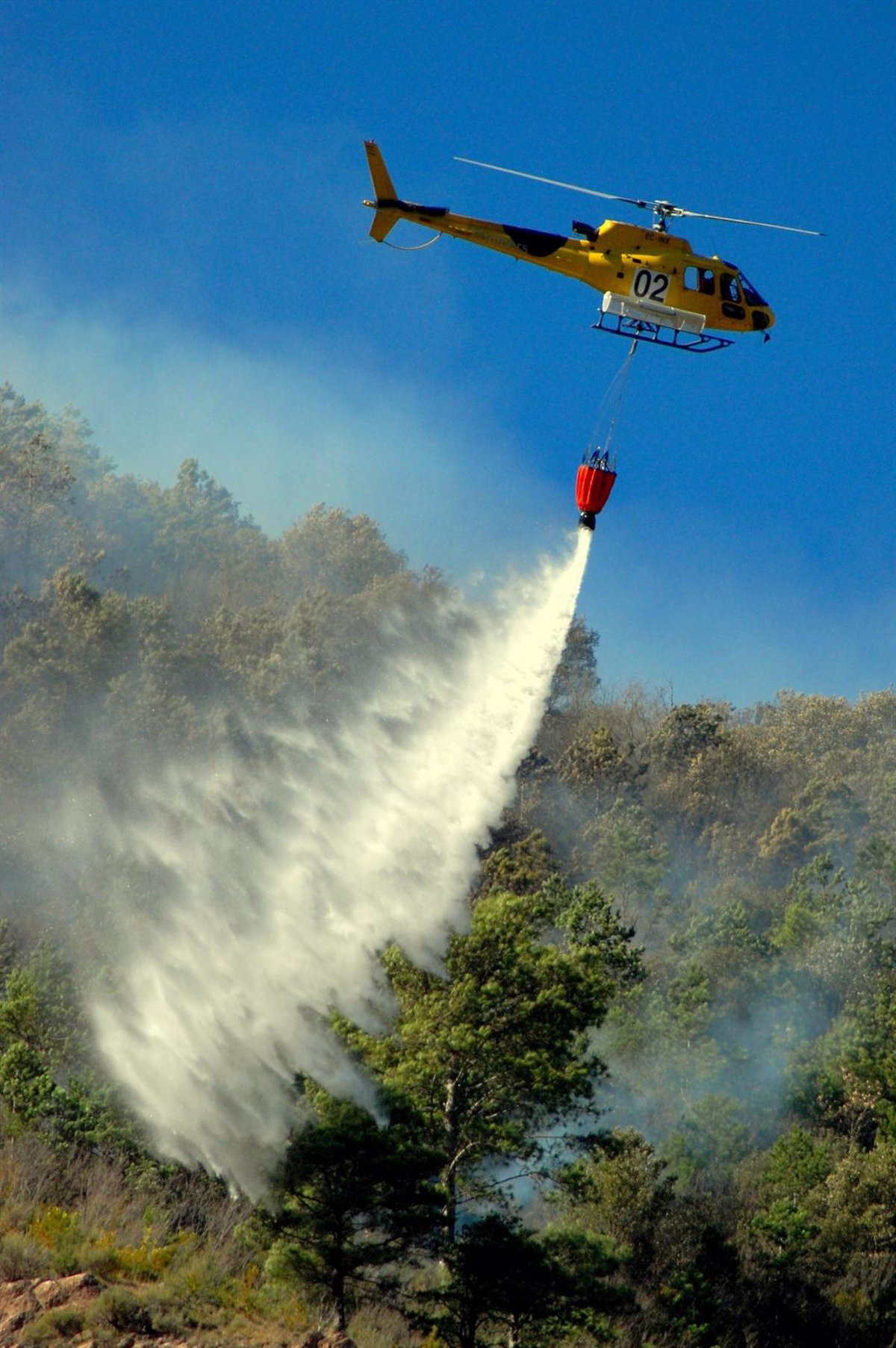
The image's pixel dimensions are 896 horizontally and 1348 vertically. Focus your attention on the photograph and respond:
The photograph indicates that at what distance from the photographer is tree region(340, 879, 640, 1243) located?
32.9 m

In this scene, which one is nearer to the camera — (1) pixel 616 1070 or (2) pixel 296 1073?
(2) pixel 296 1073

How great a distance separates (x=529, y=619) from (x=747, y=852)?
4514 cm

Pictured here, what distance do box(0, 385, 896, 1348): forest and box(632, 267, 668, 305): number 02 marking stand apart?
42.6ft

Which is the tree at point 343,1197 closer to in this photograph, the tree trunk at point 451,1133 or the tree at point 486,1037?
the tree at point 486,1037

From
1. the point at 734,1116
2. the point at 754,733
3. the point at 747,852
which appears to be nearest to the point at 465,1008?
the point at 734,1116

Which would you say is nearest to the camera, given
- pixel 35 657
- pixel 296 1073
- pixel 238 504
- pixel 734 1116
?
pixel 296 1073

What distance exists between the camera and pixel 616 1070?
5272cm

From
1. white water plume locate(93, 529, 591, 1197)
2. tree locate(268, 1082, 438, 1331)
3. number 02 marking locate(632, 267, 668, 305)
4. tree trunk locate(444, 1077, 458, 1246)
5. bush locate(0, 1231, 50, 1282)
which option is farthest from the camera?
number 02 marking locate(632, 267, 668, 305)

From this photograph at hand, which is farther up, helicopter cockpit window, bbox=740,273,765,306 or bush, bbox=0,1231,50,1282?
helicopter cockpit window, bbox=740,273,765,306

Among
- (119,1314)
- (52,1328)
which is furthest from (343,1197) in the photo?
(52,1328)

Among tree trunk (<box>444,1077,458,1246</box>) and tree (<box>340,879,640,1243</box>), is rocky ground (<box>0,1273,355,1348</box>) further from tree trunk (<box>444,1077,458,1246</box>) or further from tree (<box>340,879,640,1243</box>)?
tree (<box>340,879,640,1243</box>)

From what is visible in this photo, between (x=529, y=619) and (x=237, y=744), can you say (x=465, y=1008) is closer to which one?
(x=529, y=619)

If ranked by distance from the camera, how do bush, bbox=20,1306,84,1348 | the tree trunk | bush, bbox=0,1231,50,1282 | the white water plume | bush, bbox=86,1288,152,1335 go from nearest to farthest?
bush, bbox=20,1306,84,1348, bush, bbox=86,1288,152,1335, bush, bbox=0,1231,50,1282, the tree trunk, the white water plume

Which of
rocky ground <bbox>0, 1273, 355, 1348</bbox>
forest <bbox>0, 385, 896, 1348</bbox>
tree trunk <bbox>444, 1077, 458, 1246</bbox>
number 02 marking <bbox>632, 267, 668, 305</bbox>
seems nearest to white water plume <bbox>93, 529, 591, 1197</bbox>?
forest <bbox>0, 385, 896, 1348</bbox>
